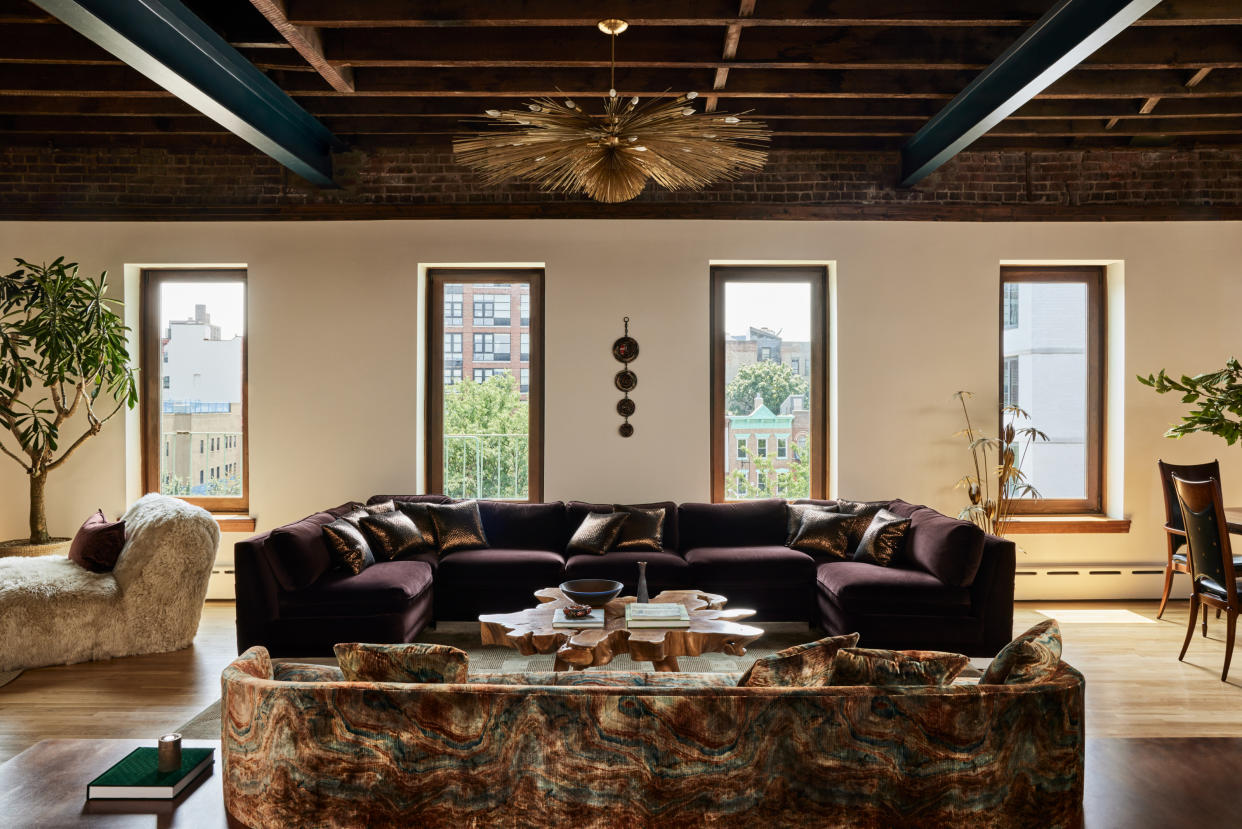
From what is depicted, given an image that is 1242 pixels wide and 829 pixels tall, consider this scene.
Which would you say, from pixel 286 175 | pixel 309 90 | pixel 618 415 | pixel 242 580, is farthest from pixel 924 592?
pixel 286 175

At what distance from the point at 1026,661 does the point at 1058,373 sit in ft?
16.1

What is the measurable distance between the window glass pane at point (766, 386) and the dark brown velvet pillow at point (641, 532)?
0.95m

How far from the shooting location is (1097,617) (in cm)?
521

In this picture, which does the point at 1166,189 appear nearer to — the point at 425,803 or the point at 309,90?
the point at 309,90

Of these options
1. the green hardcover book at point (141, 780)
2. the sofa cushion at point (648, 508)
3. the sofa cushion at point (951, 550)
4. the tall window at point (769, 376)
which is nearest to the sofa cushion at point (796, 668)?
the green hardcover book at point (141, 780)

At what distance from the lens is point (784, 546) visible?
5262 mm

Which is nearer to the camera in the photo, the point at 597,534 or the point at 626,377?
the point at 597,534

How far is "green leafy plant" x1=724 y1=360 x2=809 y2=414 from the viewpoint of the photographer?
5965mm

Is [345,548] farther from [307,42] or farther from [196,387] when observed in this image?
[307,42]

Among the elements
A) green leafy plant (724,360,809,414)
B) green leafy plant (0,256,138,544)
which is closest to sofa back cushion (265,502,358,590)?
green leafy plant (0,256,138,544)

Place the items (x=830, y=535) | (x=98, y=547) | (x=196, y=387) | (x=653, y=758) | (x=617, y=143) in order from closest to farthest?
(x=653, y=758) < (x=617, y=143) < (x=98, y=547) < (x=830, y=535) < (x=196, y=387)

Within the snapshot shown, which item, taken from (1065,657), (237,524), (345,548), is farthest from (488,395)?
(1065,657)

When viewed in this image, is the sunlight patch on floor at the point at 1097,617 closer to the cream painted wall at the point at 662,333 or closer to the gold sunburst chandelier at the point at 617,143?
the cream painted wall at the point at 662,333

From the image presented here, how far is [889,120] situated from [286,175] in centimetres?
438
